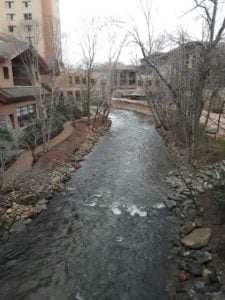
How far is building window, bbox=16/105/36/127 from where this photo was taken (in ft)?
60.4

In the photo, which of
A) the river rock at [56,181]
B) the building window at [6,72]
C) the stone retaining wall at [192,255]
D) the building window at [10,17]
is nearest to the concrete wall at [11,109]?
the building window at [6,72]

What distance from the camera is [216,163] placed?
14.2 meters

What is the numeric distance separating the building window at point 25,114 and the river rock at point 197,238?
1387 cm

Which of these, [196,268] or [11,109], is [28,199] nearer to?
[196,268]

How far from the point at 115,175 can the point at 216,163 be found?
17.8 ft

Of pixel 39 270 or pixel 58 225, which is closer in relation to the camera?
pixel 39 270

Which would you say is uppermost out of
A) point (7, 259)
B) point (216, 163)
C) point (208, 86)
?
point (208, 86)

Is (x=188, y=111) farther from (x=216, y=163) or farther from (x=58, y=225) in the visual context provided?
(x=58, y=225)

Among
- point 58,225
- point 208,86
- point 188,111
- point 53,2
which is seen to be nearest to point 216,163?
point 188,111

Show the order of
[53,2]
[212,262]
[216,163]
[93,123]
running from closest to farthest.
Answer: [212,262]
[216,163]
[93,123]
[53,2]

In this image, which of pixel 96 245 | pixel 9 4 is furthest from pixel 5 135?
pixel 9 4

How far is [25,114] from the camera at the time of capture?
1950 centimetres

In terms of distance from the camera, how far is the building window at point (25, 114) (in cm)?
1842

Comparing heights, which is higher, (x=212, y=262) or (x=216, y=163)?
(x=216, y=163)
